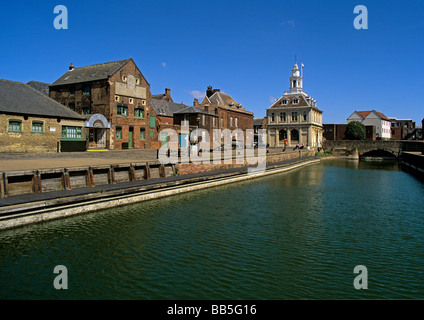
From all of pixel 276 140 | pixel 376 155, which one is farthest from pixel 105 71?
pixel 376 155

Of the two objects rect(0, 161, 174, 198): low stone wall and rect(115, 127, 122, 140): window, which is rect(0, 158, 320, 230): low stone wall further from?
rect(115, 127, 122, 140): window

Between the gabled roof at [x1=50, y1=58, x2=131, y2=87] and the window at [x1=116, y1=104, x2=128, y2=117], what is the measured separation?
376 centimetres

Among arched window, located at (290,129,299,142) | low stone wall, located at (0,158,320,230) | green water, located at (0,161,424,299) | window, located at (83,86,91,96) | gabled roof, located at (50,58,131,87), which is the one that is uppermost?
gabled roof, located at (50,58,131,87)

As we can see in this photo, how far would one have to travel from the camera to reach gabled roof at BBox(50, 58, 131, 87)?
37188 mm

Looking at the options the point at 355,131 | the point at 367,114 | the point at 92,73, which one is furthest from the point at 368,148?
the point at 92,73

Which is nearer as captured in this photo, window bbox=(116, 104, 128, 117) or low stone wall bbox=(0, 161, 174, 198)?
low stone wall bbox=(0, 161, 174, 198)

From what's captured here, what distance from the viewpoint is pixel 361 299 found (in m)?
7.28

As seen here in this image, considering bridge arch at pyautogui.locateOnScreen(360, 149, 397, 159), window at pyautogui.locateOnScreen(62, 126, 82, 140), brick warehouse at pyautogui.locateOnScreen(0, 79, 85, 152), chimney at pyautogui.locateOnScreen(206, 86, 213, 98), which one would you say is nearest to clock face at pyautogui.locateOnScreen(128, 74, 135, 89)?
brick warehouse at pyautogui.locateOnScreen(0, 79, 85, 152)

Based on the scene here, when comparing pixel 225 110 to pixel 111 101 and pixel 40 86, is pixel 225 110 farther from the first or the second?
pixel 40 86

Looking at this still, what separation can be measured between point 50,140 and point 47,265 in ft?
78.3

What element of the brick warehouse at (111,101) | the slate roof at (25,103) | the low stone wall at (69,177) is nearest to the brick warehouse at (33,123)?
the slate roof at (25,103)

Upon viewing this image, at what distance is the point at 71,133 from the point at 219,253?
27357 millimetres
